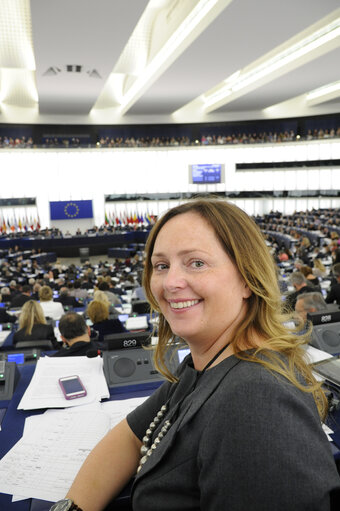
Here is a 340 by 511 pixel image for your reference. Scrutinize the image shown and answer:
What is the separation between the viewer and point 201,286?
3.85 feet

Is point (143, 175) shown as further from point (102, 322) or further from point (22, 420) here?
point (22, 420)

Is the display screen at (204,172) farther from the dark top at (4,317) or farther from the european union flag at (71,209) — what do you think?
the dark top at (4,317)

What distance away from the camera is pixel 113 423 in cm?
186

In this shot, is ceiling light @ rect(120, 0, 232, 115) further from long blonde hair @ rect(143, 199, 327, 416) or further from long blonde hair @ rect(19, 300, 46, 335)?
long blonde hair @ rect(143, 199, 327, 416)

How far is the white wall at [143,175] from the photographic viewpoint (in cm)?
2633

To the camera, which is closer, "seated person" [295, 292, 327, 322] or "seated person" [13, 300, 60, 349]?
"seated person" [295, 292, 327, 322]

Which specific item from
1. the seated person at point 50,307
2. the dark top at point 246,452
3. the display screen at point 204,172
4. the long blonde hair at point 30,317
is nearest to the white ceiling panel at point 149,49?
the display screen at point 204,172

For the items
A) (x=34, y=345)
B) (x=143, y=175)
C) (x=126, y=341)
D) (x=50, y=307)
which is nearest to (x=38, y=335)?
(x=34, y=345)

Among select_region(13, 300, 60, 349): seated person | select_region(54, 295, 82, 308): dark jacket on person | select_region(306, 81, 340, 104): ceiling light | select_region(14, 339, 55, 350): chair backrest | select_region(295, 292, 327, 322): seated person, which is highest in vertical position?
select_region(306, 81, 340, 104): ceiling light

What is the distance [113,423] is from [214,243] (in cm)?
110

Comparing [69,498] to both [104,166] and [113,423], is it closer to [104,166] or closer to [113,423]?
[113,423]

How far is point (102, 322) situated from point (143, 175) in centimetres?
2393

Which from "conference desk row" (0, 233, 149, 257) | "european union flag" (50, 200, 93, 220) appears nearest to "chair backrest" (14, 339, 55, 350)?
"conference desk row" (0, 233, 149, 257)

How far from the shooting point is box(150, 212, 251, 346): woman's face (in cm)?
118
